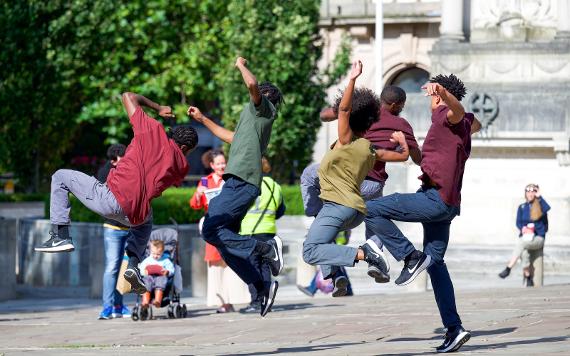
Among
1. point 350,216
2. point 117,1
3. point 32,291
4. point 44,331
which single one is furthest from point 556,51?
point 117,1

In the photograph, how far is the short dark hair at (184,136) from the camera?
1423cm

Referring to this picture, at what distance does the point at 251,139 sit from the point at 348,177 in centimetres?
134

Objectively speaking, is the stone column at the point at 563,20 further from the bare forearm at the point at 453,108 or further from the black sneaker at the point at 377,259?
the bare forearm at the point at 453,108

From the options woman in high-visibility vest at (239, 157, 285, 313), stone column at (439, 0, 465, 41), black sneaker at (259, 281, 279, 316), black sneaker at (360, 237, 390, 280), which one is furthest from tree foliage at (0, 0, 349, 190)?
black sneaker at (360, 237, 390, 280)

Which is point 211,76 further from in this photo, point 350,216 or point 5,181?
point 350,216

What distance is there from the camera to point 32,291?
25.3m

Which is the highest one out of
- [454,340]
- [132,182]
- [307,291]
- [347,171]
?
[347,171]

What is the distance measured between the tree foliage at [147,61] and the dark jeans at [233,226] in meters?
24.3

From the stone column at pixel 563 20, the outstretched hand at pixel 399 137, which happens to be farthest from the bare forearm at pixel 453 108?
the stone column at pixel 563 20

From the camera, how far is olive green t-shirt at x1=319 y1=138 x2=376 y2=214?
1340 centimetres

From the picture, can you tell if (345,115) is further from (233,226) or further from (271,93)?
(233,226)

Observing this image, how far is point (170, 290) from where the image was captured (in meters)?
19.6

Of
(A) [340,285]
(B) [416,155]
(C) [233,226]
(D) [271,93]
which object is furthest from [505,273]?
(B) [416,155]

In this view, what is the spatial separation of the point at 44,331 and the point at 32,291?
8.13m
